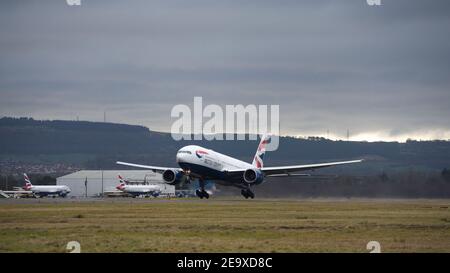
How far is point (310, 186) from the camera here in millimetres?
97000

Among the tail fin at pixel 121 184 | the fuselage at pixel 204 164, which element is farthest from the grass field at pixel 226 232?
the tail fin at pixel 121 184

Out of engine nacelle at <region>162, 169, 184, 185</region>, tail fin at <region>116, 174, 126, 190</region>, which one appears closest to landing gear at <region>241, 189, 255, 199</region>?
engine nacelle at <region>162, 169, 184, 185</region>

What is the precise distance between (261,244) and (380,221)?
1549 centimetres

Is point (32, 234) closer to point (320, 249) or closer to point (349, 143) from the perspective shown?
point (320, 249)

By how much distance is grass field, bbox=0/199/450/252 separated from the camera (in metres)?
33.2

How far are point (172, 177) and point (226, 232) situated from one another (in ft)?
183

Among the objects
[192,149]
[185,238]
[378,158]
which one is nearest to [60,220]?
[185,238]

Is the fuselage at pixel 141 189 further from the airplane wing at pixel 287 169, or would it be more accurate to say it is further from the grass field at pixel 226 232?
the grass field at pixel 226 232

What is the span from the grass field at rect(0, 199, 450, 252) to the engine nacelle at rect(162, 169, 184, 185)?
128ft

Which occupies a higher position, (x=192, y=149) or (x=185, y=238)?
(x=192, y=149)

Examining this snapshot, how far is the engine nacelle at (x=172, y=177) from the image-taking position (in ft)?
312

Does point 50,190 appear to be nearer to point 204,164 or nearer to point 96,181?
point 96,181

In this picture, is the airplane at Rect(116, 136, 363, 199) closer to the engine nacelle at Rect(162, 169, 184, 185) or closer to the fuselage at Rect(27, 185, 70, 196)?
the engine nacelle at Rect(162, 169, 184, 185)

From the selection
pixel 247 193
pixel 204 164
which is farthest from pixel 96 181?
pixel 204 164
